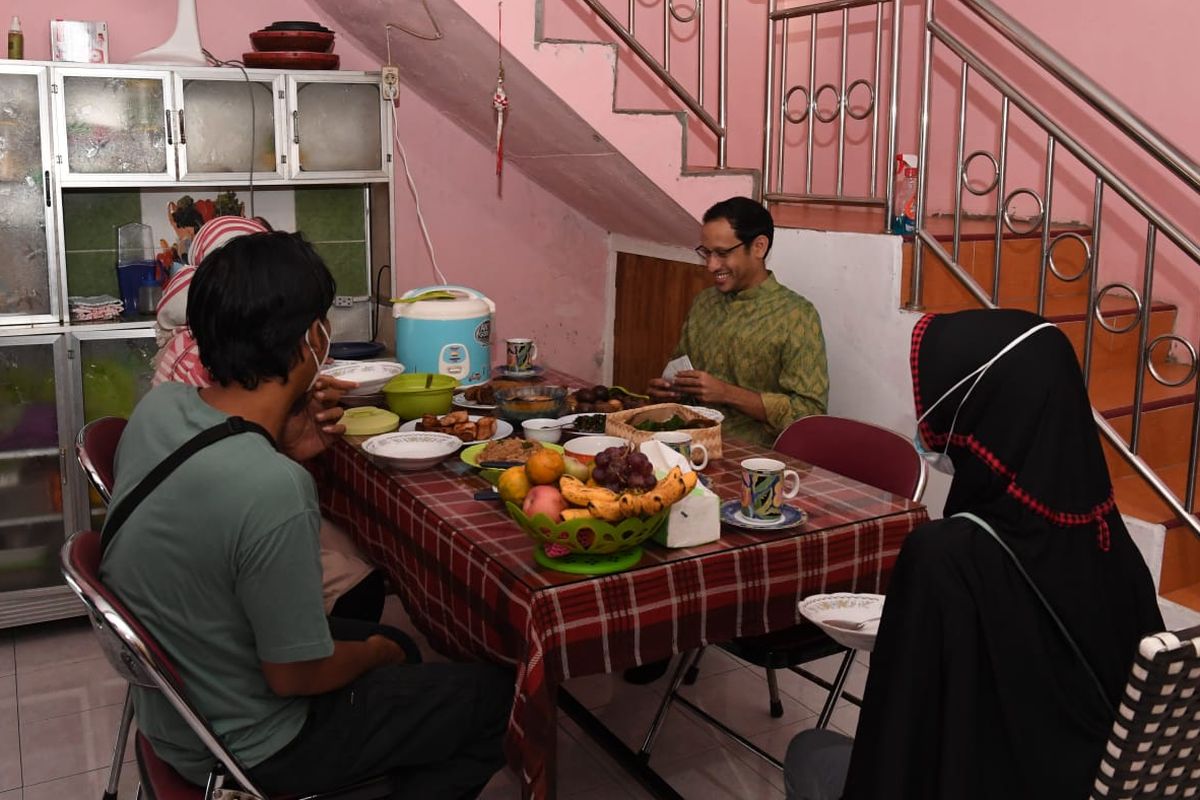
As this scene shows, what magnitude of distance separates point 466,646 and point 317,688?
0.36 meters

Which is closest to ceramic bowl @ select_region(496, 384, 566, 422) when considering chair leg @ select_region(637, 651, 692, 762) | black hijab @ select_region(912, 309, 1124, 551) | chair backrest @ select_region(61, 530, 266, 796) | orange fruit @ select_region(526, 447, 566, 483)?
chair leg @ select_region(637, 651, 692, 762)

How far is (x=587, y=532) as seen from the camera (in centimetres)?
178

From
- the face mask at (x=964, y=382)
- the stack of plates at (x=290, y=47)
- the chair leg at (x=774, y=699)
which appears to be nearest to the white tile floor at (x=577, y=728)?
the chair leg at (x=774, y=699)

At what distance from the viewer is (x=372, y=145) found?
3.86 m

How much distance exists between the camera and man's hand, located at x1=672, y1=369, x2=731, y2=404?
3053 mm

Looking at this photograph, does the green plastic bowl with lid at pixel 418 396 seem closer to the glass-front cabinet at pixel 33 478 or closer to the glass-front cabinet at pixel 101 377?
the glass-front cabinet at pixel 101 377

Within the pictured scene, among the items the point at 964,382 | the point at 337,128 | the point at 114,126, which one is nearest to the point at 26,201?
the point at 114,126

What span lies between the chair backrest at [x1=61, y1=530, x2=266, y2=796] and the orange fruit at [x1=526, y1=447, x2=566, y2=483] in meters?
0.63

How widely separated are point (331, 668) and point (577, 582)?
41cm

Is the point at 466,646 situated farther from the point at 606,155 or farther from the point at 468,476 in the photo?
the point at 606,155

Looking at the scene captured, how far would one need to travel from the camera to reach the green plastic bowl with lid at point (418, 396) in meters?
2.78

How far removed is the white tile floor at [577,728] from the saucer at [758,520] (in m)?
0.88

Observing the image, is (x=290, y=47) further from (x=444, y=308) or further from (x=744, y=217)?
(x=744, y=217)

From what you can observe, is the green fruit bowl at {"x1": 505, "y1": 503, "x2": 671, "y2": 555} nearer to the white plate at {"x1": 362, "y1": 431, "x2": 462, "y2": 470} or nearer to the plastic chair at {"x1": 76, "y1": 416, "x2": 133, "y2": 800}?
the white plate at {"x1": 362, "y1": 431, "x2": 462, "y2": 470}
